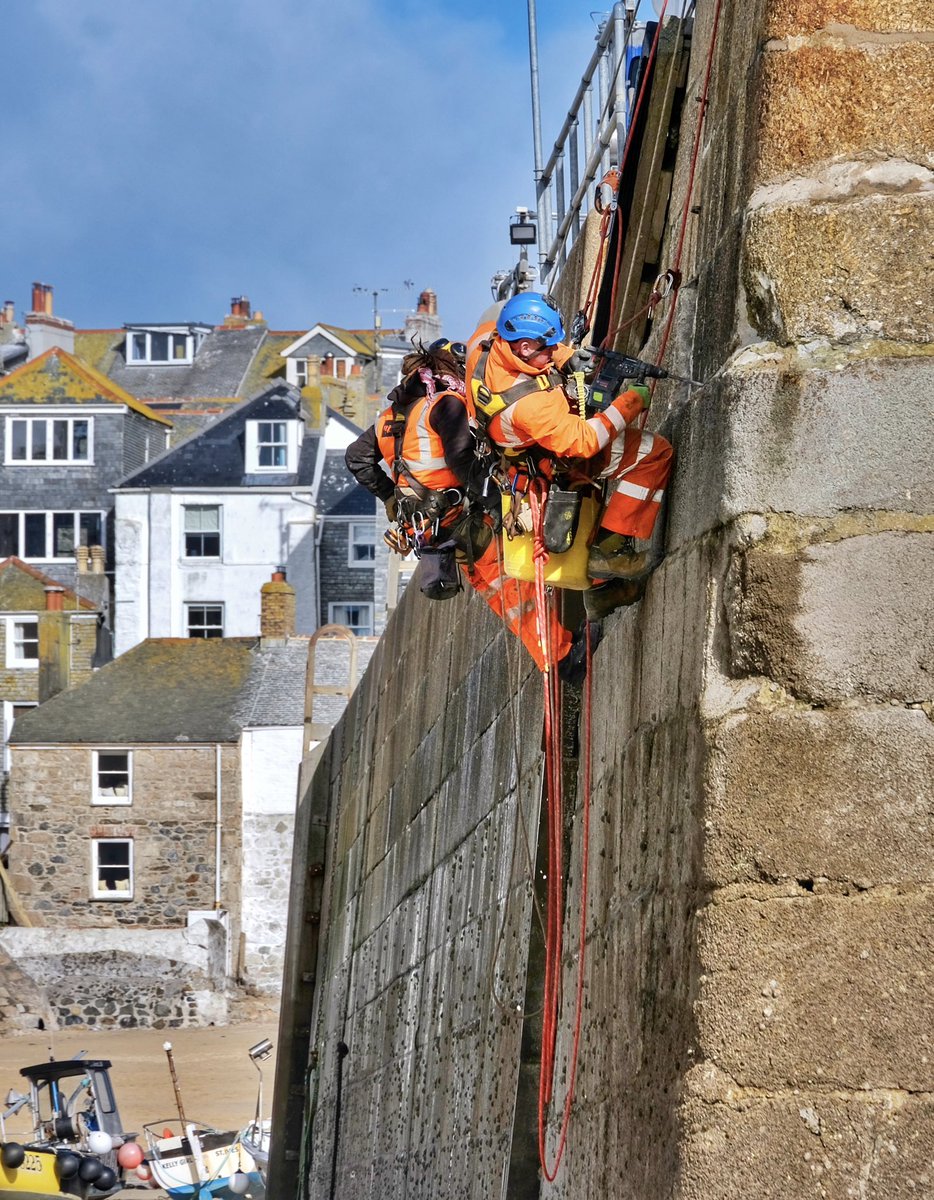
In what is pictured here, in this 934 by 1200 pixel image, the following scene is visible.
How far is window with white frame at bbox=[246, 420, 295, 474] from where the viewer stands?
54.1 metres

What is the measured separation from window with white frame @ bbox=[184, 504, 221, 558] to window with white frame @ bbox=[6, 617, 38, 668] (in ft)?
16.4

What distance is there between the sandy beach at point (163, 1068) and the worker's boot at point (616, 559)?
2694cm

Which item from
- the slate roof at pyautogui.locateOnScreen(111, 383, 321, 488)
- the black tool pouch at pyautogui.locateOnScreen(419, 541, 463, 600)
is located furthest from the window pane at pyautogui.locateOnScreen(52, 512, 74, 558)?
the black tool pouch at pyautogui.locateOnScreen(419, 541, 463, 600)

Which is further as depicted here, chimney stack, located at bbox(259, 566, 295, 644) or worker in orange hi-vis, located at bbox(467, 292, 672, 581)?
chimney stack, located at bbox(259, 566, 295, 644)

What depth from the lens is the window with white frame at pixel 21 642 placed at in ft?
167

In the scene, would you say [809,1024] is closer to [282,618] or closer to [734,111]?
[734,111]

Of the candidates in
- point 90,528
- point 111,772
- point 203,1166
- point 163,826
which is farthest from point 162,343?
point 203,1166

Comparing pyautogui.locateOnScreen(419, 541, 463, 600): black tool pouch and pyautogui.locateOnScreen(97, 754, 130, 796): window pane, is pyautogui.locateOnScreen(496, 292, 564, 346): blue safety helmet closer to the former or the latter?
pyautogui.locateOnScreen(419, 541, 463, 600): black tool pouch

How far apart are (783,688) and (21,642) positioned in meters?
48.9

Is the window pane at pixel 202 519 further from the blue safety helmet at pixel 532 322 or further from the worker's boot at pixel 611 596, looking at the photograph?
the worker's boot at pixel 611 596

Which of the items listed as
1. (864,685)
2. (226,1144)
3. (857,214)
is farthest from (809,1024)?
(226,1144)

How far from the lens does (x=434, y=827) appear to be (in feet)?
30.9

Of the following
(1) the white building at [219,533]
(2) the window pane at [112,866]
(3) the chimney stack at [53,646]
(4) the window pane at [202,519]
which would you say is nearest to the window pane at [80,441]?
(1) the white building at [219,533]

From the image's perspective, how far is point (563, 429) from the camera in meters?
5.09
